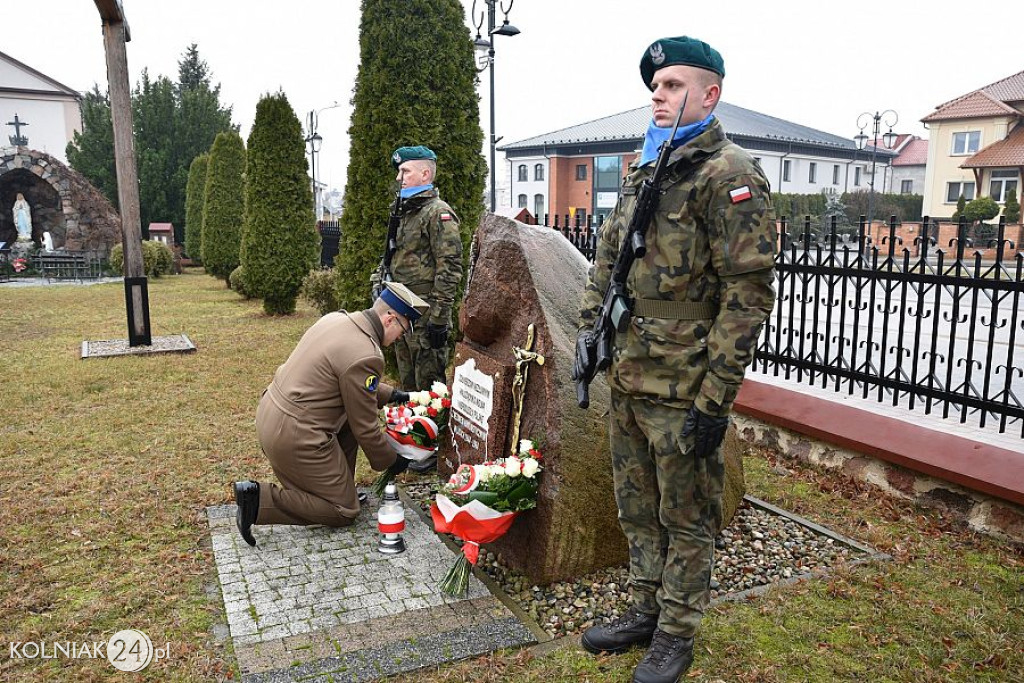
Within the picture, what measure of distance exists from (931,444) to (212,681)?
396 cm

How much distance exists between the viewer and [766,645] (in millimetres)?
3133

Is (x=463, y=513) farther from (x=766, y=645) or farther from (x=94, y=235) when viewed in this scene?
(x=94, y=235)

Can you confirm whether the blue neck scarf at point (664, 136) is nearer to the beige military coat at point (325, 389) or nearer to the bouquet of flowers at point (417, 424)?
the beige military coat at point (325, 389)

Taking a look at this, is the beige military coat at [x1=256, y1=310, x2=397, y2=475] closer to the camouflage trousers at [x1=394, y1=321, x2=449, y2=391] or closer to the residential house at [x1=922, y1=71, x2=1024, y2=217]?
the camouflage trousers at [x1=394, y1=321, x2=449, y2=391]

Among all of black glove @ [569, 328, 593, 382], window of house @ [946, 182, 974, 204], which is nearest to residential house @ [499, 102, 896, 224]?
window of house @ [946, 182, 974, 204]

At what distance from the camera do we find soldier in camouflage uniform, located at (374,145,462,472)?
18.9 ft

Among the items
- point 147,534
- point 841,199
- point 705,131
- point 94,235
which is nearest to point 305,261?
point 147,534

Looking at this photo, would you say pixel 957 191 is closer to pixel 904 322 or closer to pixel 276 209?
pixel 276 209

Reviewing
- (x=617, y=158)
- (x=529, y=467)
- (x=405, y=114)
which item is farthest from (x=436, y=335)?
(x=617, y=158)

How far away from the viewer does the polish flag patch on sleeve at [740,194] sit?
257cm

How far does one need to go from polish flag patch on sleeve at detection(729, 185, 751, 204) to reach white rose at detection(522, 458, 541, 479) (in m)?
1.59

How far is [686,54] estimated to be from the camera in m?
2.67

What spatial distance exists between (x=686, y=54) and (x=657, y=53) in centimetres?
11

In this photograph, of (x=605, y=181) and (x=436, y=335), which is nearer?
(x=436, y=335)
